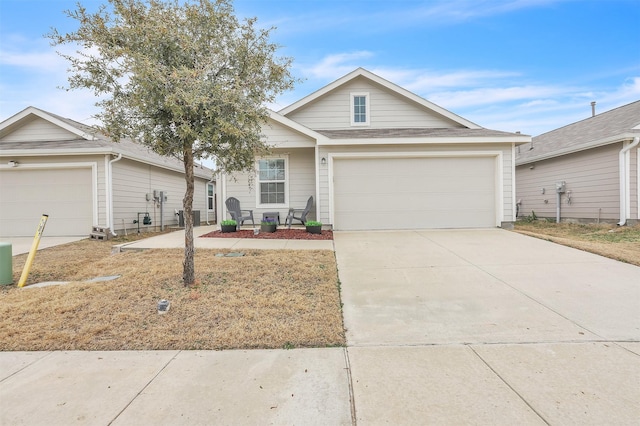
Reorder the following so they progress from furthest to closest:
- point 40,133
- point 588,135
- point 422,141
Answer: point 588,135, point 40,133, point 422,141

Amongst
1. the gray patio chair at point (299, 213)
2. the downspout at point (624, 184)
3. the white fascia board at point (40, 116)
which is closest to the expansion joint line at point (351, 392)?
the gray patio chair at point (299, 213)

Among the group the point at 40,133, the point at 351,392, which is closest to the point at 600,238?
the point at 351,392

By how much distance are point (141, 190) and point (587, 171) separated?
16.9 m

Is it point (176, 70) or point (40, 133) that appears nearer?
point (176, 70)

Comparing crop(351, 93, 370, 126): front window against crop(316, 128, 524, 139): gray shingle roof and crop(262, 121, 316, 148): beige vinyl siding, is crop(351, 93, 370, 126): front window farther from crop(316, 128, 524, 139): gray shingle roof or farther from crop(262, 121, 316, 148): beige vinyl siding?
crop(262, 121, 316, 148): beige vinyl siding

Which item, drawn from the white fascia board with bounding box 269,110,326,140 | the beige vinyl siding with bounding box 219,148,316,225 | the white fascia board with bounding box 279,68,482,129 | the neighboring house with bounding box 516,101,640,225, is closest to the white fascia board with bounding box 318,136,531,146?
the white fascia board with bounding box 269,110,326,140

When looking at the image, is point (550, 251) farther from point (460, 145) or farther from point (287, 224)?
point (287, 224)

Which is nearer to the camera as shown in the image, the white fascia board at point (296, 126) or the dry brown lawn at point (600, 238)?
the dry brown lawn at point (600, 238)

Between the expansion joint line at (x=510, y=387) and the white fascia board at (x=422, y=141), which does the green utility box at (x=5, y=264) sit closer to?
the expansion joint line at (x=510, y=387)

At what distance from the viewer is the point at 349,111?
38.0 feet

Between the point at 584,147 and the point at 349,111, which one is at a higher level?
the point at 349,111

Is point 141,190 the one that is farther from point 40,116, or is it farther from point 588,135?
point 588,135

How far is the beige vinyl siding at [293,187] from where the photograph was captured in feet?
36.3

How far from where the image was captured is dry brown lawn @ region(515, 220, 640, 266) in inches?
256
